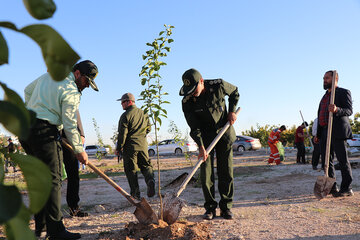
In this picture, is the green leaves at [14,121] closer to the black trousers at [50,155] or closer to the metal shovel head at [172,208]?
the black trousers at [50,155]

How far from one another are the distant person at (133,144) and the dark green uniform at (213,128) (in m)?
1.66

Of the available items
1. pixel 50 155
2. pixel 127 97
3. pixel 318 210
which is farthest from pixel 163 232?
pixel 127 97

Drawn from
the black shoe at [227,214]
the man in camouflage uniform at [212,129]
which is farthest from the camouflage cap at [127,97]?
the black shoe at [227,214]

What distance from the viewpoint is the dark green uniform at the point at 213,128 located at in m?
3.84

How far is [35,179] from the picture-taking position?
0.30 m

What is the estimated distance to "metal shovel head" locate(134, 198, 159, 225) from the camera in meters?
3.36

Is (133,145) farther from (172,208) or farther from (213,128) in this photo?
(172,208)

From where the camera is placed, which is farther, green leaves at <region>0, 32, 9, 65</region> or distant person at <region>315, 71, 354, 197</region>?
distant person at <region>315, 71, 354, 197</region>

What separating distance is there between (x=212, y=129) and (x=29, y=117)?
379cm

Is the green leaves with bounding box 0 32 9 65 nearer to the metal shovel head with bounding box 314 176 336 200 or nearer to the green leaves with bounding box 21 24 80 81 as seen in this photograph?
the green leaves with bounding box 21 24 80 81

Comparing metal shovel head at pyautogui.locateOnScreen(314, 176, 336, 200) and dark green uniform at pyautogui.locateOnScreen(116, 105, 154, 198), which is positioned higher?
dark green uniform at pyautogui.locateOnScreen(116, 105, 154, 198)

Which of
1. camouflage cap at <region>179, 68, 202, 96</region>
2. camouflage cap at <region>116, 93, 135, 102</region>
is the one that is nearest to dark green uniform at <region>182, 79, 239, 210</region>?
camouflage cap at <region>179, 68, 202, 96</region>

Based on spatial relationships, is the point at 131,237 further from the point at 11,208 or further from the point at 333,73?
the point at 333,73

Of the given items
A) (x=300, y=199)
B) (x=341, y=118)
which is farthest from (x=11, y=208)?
(x=341, y=118)
